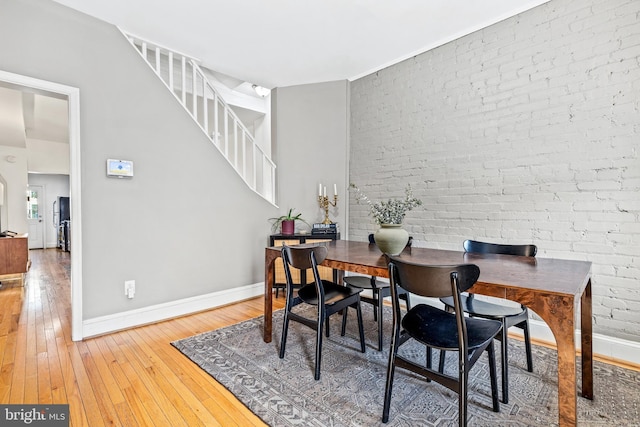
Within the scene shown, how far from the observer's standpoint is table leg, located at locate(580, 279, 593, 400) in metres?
1.66

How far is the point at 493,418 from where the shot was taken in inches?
60.0

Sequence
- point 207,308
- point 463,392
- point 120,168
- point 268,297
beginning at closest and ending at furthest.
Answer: point 463,392 → point 268,297 → point 120,168 → point 207,308

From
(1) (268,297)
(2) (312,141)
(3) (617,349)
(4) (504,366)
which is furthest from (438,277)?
(2) (312,141)

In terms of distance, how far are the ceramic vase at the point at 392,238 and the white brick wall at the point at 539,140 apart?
1.29 meters

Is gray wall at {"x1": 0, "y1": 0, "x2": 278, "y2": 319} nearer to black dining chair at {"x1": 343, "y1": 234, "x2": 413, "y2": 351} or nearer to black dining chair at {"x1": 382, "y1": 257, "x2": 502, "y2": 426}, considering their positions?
black dining chair at {"x1": 343, "y1": 234, "x2": 413, "y2": 351}

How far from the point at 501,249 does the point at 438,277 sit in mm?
1181

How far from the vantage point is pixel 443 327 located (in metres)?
1.53

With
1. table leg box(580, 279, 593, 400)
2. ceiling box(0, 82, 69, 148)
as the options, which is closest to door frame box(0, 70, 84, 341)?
ceiling box(0, 82, 69, 148)

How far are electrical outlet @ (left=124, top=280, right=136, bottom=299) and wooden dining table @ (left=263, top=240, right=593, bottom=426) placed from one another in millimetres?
1350

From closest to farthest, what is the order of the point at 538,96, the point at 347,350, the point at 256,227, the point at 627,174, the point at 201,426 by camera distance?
the point at 201,426 → the point at 627,174 → the point at 347,350 → the point at 538,96 → the point at 256,227

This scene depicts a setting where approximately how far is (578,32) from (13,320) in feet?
17.9

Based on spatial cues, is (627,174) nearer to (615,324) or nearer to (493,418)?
(615,324)

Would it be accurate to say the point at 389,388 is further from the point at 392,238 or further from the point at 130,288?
the point at 130,288

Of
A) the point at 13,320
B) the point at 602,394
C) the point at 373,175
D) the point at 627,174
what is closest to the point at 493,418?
the point at 602,394
